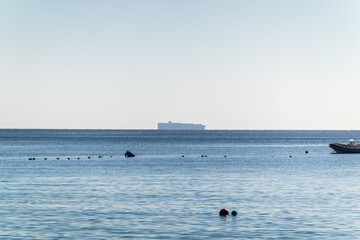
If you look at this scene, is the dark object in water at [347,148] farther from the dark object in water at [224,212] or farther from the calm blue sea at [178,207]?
the dark object in water at [224,212]

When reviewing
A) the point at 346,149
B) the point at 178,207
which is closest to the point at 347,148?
the point at 346,149

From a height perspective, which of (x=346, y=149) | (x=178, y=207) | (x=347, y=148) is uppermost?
(x=347, y=148)

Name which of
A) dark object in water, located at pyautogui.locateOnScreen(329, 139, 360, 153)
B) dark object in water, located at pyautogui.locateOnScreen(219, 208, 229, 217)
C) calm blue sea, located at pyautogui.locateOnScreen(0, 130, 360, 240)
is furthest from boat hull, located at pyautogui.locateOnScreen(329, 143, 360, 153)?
dark object in water, located at pyautogui.locateOnScreen(219, 208, 229, 217)

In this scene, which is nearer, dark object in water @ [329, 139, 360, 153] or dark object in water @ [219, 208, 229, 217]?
dark object in water @ [219, 208, 229, 217]

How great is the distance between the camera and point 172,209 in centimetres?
3791

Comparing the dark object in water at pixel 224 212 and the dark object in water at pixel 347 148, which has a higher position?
the dark object in water at pixel 347 148

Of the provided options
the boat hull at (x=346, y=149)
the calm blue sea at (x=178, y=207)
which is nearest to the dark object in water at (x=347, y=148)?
the boat hull at (x=346, y=149)

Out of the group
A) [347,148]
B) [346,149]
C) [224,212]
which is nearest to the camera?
[224,212]

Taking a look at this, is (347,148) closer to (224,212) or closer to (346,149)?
(346,149)

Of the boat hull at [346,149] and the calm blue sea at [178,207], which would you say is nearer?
the calm blue sea at [178,207]

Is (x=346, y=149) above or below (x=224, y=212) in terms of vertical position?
above

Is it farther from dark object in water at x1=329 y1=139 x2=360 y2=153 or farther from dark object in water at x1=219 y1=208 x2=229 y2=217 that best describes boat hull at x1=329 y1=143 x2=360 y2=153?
dark object in water at x1=219 y1=208 x2=229 y2=217

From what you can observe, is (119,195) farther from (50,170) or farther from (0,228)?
(50,170)

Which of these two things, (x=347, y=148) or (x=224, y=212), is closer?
(x=224, y=212)
